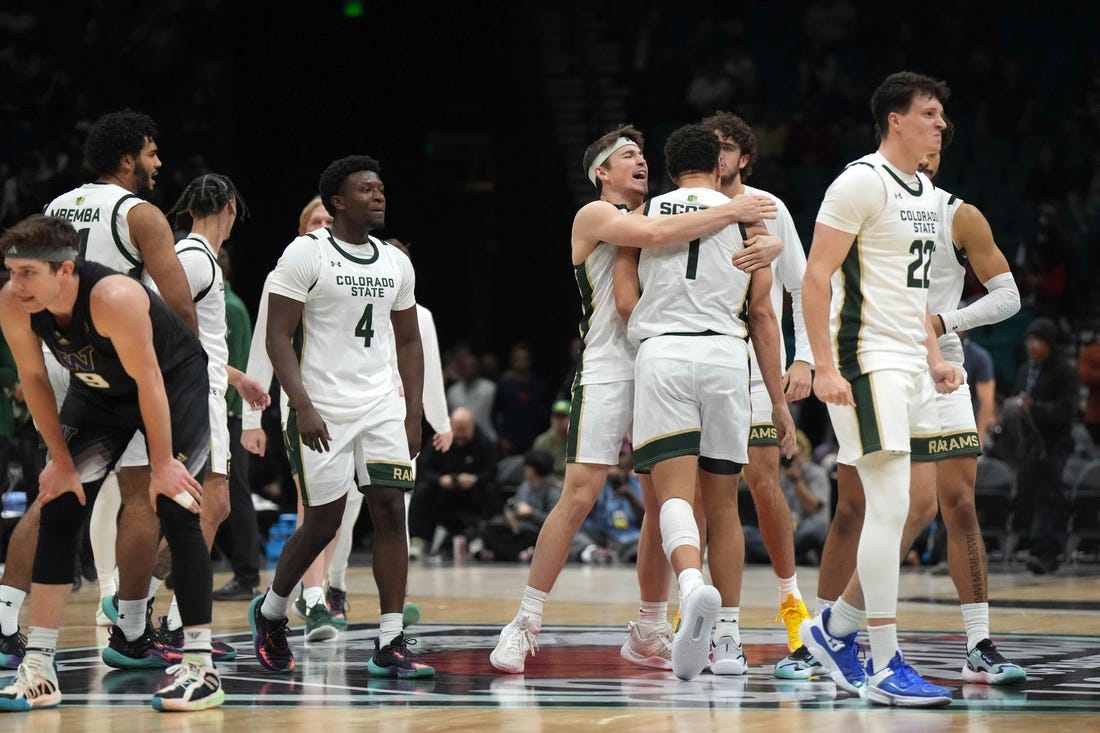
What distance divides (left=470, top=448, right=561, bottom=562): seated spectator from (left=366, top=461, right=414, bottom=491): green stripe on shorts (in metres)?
7.33

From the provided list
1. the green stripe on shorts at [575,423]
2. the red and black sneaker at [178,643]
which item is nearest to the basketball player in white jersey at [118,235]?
the red and black sneaker at [178,643]

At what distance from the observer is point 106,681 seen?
578 cm

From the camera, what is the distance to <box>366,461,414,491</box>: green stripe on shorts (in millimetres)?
6027

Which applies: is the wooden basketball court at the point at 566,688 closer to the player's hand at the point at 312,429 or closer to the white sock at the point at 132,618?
the white sock at the point at 132,618

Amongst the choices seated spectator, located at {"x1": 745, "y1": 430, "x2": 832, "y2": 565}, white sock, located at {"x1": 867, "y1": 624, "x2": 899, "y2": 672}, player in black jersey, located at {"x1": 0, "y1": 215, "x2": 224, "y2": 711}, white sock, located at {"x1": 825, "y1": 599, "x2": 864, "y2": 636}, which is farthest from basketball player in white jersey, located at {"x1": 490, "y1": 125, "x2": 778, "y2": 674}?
seated spectator, located at {"x1": 745, "y1": 430, "x2": 832, "y2": 565}

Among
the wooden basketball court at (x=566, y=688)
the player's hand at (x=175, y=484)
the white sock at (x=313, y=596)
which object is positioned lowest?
the wooden basketball court at (x=566, y=688)

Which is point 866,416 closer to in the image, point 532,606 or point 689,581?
point 689,581

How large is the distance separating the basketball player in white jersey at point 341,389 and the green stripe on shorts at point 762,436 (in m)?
1.41

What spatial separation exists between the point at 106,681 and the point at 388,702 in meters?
1.27

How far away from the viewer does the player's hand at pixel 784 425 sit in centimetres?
611

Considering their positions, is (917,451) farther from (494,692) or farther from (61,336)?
(61,336)

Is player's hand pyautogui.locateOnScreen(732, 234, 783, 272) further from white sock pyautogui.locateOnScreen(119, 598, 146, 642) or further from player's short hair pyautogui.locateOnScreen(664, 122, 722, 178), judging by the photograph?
white sock pyautogui.locateOnScreen(119, 598, 146, 642)

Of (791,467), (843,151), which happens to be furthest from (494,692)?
(843,151)

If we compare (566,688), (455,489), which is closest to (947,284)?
(566,688)
